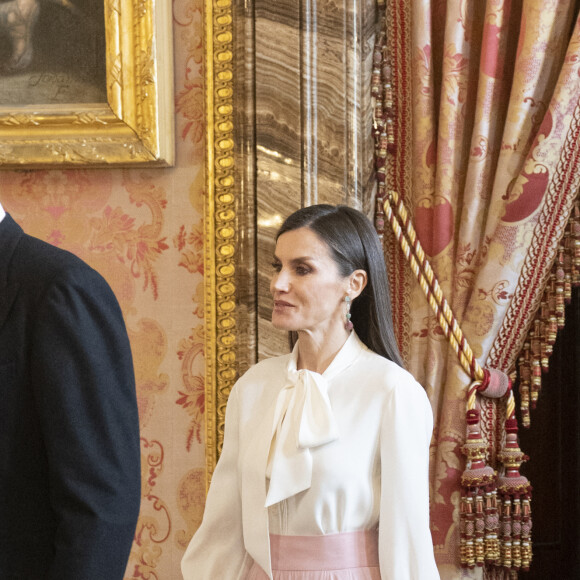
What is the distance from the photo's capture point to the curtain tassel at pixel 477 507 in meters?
2.05

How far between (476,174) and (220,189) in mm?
710

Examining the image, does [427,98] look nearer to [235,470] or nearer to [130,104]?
[130,104]

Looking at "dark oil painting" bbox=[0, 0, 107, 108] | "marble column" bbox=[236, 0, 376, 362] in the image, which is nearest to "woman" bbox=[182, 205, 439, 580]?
"marble column" bbox=[236, 0, 376, 362]

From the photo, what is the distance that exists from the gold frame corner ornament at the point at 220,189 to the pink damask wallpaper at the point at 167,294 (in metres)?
0.06

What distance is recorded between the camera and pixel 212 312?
2.23m

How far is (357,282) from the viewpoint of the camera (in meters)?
1.75

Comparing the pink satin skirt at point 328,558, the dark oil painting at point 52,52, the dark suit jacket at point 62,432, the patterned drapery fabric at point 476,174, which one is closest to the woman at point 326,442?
the pink satin skirt at point 328,558

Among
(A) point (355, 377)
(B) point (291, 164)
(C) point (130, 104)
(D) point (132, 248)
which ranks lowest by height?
(A) point (355, 377)

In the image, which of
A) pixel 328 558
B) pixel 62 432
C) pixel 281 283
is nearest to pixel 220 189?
pixel 281 283

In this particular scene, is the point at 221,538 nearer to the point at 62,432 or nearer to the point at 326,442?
the point at 326,442

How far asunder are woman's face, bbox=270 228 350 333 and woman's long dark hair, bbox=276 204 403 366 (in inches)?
1.1

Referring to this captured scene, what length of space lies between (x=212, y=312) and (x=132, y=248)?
324 mm

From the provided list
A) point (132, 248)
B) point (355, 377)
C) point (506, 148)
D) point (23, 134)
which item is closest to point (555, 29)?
point (506, 148)

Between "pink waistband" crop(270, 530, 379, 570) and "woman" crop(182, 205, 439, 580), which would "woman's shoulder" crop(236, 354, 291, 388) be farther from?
"pink waistband" crop(270, 530, 379, 570)
